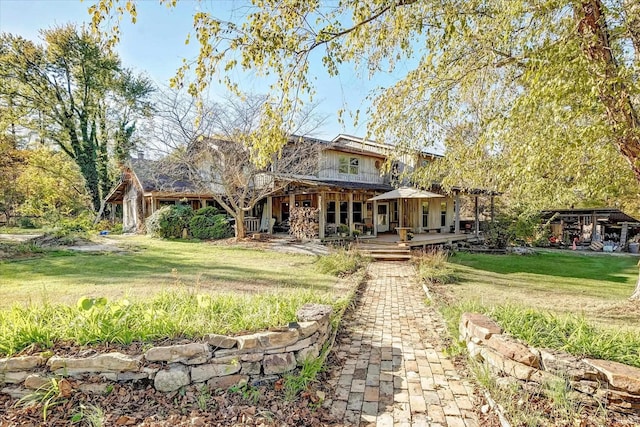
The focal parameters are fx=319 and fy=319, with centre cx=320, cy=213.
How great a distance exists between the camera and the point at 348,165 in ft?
62.4

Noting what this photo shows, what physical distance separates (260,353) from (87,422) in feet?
5.00

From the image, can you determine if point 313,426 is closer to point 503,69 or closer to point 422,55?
point 422,55

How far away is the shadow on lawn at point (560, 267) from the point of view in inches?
429

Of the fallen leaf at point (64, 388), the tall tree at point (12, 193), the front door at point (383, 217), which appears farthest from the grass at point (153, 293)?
the tall tree at point (12, 193)

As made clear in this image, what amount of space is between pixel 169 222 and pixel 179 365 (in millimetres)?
15545

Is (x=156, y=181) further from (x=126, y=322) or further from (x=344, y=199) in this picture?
(x=126, y=322)

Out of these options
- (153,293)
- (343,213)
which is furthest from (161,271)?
(343,213)

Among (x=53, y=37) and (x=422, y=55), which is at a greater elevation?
(x=53, y=37)

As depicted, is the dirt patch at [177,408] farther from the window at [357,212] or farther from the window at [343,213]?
the window at [357,212]

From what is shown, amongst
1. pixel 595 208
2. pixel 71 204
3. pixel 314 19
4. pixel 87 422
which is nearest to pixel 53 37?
pixel 71 204

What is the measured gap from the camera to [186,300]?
14.9 feet

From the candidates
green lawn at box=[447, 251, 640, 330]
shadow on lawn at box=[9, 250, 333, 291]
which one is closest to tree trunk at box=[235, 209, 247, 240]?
shadow on lawn at box=[9, 250, 333, 291]

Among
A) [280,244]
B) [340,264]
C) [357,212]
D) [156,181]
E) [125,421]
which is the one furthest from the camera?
[357,212]

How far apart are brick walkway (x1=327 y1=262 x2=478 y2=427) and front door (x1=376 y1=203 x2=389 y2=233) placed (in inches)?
536
